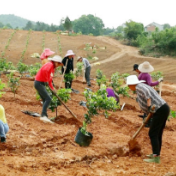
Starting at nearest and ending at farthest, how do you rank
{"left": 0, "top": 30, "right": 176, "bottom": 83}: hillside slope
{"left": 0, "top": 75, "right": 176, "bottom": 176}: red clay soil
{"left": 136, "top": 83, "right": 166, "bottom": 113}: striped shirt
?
{"left": 0, "top": 75, "right": 176, "bottom": 176}: red clay soil
{"left": 136, "top": 83, "right": 166, "bottom": 113}: striped shirt
{"left": 0, "top": 30, "right": 176, "bottom": 83}: hillside slope

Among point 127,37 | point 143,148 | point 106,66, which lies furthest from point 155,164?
point 127,37

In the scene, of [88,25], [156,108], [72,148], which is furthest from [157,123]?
[88,25]

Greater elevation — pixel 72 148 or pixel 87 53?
pixel 87 53

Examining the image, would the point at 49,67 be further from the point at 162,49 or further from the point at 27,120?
the point at 162,49

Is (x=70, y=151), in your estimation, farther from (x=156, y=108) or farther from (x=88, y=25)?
(x=88, y=25)

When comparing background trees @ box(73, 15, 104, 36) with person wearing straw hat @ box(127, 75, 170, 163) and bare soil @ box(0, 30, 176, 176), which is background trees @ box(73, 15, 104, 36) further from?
person wearing straw hat @ box(127, 75, 170, 163)

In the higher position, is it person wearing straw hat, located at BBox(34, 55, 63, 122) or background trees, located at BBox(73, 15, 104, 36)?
background trees, located at BBox(73, 15, 104, 36)

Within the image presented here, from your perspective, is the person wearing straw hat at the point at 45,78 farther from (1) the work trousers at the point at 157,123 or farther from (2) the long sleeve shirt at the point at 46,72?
(1) the work trousers at the point at 157,123

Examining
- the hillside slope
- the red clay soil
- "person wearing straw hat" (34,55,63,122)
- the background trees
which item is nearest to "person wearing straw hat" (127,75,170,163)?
the red clay soil

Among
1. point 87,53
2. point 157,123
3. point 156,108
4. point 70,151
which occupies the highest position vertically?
point 87,53

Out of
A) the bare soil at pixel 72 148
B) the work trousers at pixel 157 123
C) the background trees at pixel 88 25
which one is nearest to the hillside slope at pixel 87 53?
the bare soil at pixel 72 148

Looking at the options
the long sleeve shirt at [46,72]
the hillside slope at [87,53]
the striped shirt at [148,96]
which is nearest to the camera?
the striped shirt at [148,96]

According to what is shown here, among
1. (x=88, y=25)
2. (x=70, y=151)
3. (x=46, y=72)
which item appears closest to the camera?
(x=70, y=151)

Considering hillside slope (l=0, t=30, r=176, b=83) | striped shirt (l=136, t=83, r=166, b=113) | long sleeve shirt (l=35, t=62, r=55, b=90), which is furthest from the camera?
hillside slope (l=0, t=30, r=176, b=83)
